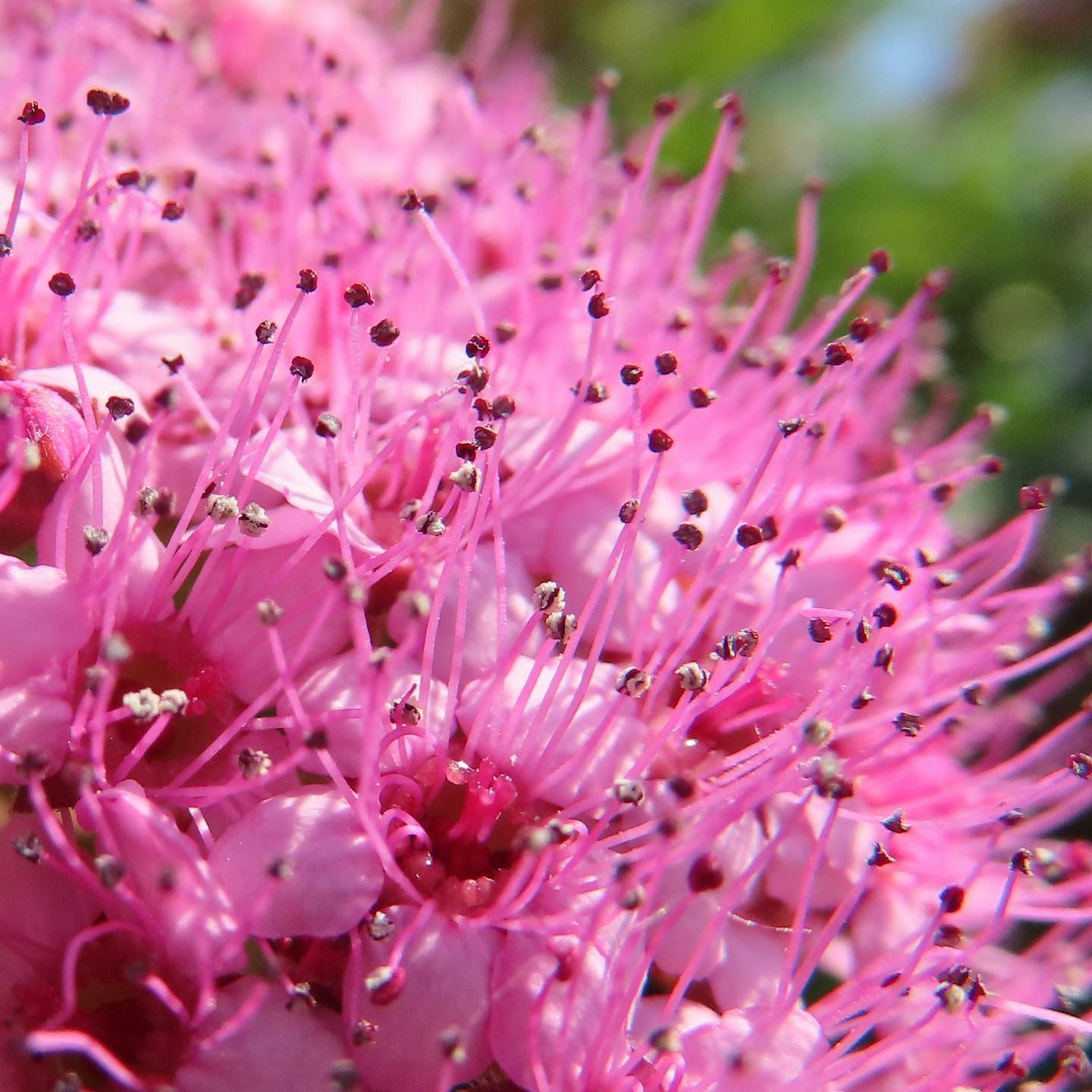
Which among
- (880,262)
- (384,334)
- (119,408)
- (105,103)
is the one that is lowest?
(119,408)

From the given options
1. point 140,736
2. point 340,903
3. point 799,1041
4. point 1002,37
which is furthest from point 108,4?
point 1002,37

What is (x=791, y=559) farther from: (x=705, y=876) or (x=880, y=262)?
(x=880, y=262)

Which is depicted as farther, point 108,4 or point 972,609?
point 108,4

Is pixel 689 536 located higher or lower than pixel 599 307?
lower

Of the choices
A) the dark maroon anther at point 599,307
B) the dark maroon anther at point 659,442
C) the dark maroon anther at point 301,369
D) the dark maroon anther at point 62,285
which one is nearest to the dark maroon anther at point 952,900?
the dark maroon anther at point 659,442

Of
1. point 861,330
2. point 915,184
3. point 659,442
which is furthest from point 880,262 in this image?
point 915,184

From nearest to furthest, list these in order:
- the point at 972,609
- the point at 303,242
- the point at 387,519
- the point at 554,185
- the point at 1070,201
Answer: the point at 387,519 < the point at 972,609 < the point at 303,242 < the point at 554,185 < the point at 1070,201

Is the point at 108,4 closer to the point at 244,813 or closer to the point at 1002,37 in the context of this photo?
the point at 244,813
